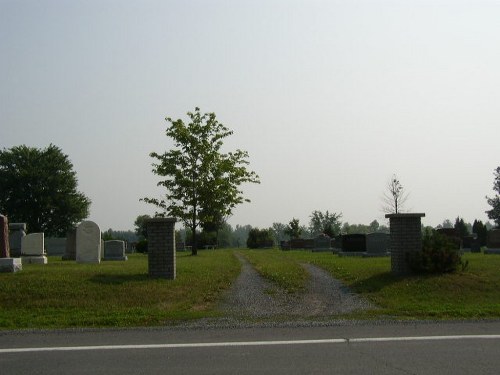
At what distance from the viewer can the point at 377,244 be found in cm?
2859

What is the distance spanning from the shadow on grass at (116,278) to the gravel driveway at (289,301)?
2278 mm

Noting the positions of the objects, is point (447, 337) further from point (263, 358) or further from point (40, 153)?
point (40, 153)

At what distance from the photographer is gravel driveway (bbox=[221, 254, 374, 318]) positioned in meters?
11.4

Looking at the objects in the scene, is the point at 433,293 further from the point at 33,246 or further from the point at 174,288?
the point at 33,246

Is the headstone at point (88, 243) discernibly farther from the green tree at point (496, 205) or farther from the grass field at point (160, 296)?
the green tree at point (496, 205)

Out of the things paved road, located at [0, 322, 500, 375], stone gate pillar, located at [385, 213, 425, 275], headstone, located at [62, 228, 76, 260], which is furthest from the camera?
headstone, located at [62, 228, 76, 260]

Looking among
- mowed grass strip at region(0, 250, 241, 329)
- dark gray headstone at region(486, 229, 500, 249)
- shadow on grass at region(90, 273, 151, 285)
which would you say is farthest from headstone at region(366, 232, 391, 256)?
shadow on grass at region(90, 273, 151, 285)

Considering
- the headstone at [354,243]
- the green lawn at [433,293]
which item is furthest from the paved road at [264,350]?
the headstone at [354,243]

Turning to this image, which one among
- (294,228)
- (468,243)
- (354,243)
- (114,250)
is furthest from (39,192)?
(468,243)

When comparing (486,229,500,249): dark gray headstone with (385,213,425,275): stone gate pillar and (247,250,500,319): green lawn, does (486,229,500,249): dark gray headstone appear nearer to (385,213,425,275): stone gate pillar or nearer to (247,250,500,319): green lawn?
(247,250,500,319): green lawn

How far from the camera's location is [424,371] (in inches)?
254

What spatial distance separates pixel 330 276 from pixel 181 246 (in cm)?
3712

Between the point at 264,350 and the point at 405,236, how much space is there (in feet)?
27.4

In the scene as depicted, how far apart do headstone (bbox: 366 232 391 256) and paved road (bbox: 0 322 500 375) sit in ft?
62.3
